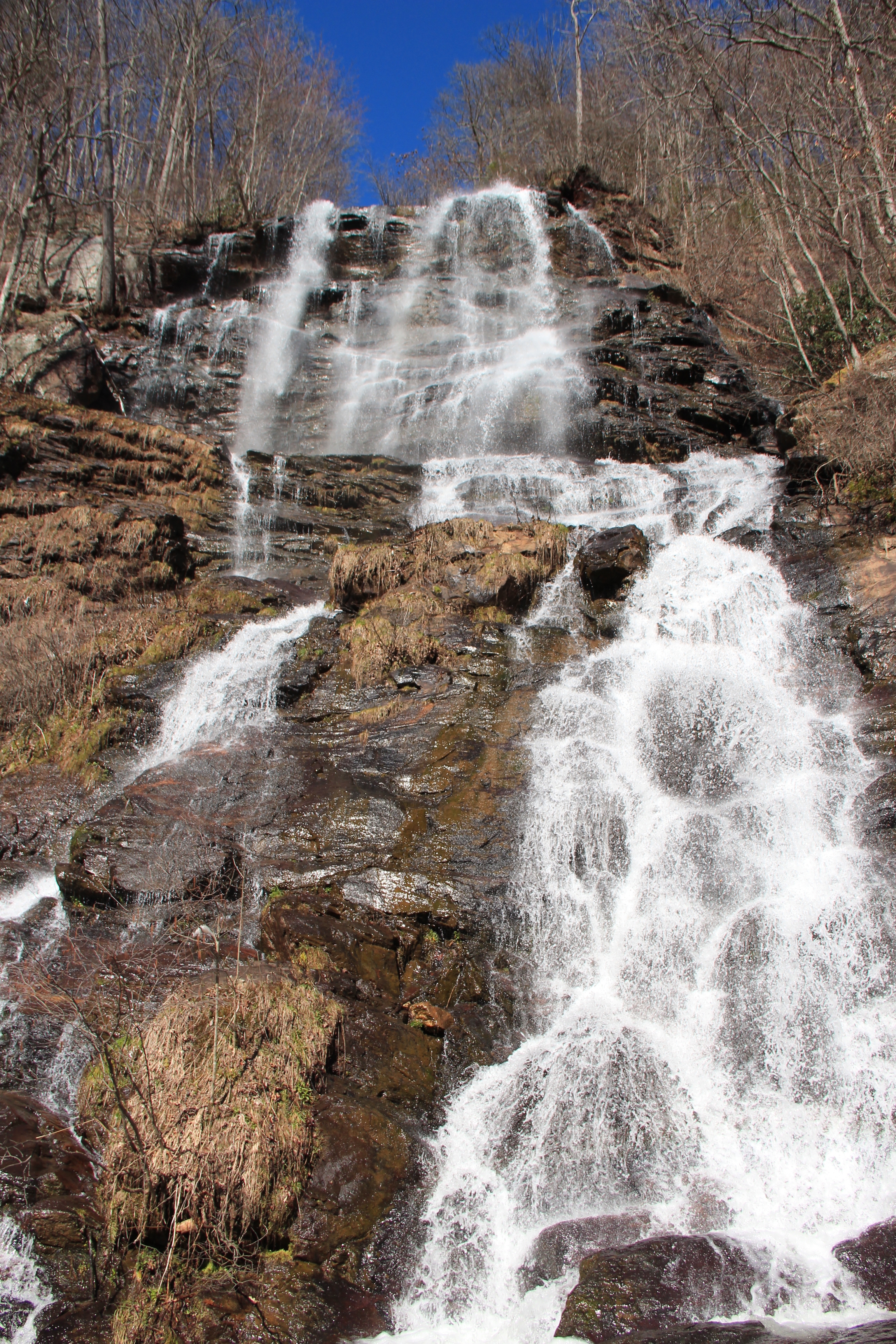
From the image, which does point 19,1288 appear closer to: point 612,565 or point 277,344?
point 612,565

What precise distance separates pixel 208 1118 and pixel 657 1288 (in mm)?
2612

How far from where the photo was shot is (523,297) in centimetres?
2081

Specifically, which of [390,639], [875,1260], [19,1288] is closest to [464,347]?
[390,639]

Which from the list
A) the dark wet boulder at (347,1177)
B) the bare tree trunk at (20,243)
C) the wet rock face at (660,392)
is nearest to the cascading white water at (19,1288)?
the dark wet boulder at (347,1177)

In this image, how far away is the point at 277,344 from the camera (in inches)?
792

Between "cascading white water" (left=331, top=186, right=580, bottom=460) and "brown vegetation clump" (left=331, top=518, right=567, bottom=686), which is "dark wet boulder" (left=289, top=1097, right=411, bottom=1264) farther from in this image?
"cascading white water" (left=331, top=186, right=580, bottom=460)

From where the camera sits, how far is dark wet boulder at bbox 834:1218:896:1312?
13.3 ft

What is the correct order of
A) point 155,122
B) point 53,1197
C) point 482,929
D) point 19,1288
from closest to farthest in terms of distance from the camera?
point 19,1288 < point 53,1197 < point 482,929 < point 155,122

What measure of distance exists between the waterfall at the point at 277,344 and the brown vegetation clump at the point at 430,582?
13.6 ft

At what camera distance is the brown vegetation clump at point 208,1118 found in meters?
4.23

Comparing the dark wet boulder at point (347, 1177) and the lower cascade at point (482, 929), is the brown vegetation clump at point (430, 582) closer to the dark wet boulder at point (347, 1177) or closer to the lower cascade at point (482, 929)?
the lower cascade at point (482, 929)

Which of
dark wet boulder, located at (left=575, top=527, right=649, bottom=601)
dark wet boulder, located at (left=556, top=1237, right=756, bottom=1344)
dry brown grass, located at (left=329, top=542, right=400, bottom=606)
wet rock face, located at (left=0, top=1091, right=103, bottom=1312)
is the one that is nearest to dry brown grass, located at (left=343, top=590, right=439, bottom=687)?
dry brown grass, located at (left=329, top=542, right=400, bottom=606)

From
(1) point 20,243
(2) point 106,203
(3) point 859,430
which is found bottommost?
(3) point 859,430

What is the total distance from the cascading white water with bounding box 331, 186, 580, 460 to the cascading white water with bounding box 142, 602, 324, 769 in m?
7.74
